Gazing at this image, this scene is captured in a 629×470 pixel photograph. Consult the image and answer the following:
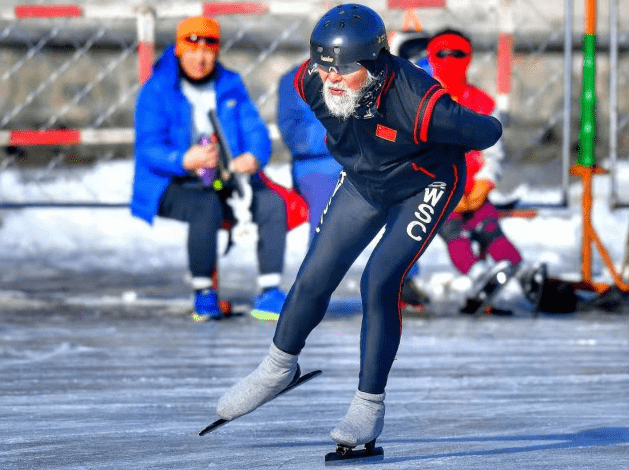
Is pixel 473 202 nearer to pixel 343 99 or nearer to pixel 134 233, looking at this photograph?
pixel 343 99

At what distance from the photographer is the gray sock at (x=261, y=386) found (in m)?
3.74

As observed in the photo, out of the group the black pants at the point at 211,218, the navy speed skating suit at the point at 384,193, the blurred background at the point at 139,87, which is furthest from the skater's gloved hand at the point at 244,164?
the navy speed skating suit at the point at 384,193

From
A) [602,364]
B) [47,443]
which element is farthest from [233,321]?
[47,443]

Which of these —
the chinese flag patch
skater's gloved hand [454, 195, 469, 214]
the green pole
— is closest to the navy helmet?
the chinese flag patch

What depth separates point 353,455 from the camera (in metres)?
3.68

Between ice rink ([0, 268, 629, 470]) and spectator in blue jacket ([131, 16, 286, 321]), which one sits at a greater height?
spectator in blue jacket ([131, 16, 286, 321])

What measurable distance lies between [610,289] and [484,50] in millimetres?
4217

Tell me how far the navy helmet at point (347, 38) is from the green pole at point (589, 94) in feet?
11.2

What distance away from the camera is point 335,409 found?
4.41 m

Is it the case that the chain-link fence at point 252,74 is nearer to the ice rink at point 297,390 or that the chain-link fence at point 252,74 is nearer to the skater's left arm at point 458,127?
the ice rink at point 297,390

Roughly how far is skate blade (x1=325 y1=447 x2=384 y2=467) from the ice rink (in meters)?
0.04

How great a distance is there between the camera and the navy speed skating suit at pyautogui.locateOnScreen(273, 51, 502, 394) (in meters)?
3.63

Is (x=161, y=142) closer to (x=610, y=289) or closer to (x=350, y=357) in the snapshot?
(x=350, y=357)

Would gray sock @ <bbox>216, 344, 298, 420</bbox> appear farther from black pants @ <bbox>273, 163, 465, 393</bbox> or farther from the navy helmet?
the navy helmet
